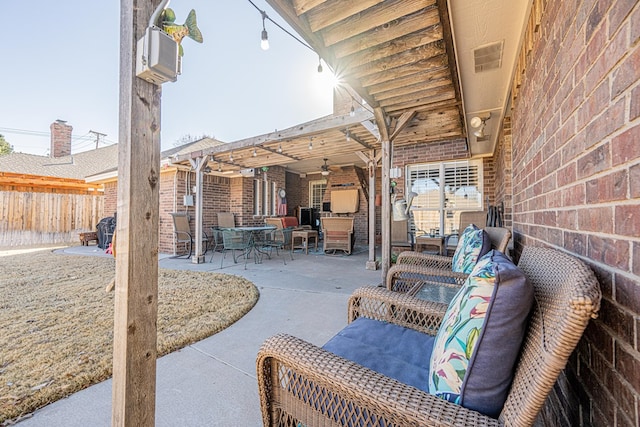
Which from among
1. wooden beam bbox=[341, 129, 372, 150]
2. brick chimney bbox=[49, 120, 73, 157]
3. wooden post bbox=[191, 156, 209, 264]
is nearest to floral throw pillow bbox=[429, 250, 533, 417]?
wooden beam bbox=[341, 129, 372, 150]

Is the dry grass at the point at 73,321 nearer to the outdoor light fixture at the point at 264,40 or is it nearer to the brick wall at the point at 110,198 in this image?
the outdoor light fixture at the point at 264,40

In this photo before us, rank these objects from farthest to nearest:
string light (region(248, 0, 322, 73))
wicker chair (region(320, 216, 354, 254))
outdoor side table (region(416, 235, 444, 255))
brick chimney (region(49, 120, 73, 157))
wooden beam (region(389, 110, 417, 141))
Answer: brick chimney (region(49, 120, 73, 157))
wicker chair (region(320, 216, 354, 254))
outdoor side table (region(416, 235, 444, 255))
wooden beam (region(389, 110, 417, 141))
string light (region(248, 0, 322, 73))

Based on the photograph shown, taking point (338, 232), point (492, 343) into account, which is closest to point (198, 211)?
point (338, 232)

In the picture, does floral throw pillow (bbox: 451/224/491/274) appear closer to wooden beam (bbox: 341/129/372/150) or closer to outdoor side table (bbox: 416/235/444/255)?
outdoor side table (bbox: 416/235/444/255)

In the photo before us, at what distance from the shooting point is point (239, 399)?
1583mm

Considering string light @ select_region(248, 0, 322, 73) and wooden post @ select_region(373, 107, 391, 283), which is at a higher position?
string light @ select_region(248, 0, 322, 73)

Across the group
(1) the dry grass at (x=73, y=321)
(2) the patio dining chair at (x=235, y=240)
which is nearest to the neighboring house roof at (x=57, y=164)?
(1) the dry grass at (x=73, y=321)

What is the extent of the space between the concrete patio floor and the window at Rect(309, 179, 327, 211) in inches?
288

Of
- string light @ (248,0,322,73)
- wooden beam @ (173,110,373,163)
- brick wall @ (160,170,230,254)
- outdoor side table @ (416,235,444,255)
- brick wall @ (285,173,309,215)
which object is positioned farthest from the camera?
brick wall @ (285,173,309,215)

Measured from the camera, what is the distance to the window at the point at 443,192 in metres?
5.41

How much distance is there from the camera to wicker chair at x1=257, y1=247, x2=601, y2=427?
56 centimetres

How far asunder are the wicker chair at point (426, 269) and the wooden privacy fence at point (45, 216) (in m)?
12.2

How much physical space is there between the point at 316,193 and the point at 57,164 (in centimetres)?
1245

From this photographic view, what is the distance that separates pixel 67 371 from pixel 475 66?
4166 millimetres
